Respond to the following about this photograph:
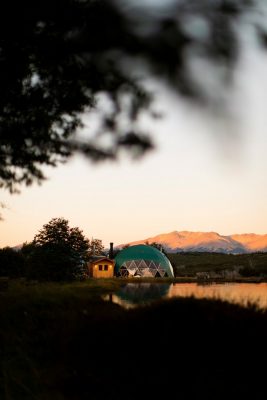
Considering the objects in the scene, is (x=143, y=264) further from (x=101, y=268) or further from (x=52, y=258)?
(x=52, y=258)

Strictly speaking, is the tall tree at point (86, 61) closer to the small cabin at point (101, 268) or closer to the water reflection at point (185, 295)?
the water reflection at point (185, 295)

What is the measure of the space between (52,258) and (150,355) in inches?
1362

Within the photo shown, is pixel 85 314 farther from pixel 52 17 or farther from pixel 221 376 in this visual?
pixel 52 17

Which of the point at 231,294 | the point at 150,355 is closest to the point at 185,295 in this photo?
the point at 231,294

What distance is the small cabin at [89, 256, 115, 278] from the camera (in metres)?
68.8

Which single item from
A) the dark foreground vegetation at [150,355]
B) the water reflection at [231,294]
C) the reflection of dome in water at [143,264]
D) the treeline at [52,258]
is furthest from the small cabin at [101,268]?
the dark foreground vegetation at [150,355]

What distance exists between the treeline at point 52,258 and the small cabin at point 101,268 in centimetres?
546

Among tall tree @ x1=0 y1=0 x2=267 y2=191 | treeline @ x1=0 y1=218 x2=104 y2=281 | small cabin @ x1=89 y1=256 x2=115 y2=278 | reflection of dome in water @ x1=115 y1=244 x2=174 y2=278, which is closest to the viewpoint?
A: tall tree @ x1=0 y1=0 x2=267 y2=191

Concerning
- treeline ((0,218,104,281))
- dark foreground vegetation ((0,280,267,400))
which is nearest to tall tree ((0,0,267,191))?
dark foreground vegetation ((0,280,267,400))

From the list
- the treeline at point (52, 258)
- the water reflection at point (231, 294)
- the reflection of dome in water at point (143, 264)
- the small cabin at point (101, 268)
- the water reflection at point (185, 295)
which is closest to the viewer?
the water reflection at point (231, 294)

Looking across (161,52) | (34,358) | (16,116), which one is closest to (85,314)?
(34,358)

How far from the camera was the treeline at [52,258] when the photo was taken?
133 feet

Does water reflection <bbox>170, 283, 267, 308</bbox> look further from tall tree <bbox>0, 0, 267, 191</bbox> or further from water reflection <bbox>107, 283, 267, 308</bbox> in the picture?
tall tree <bbox>0, 0, 267, 191</bbox>

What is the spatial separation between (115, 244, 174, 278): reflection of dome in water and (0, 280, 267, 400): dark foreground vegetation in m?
61.2
